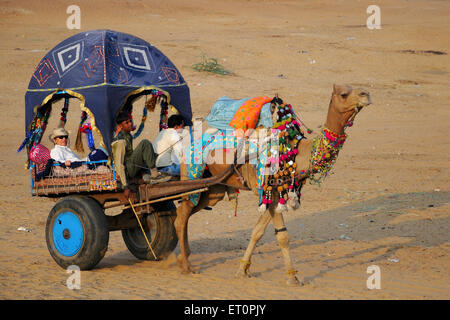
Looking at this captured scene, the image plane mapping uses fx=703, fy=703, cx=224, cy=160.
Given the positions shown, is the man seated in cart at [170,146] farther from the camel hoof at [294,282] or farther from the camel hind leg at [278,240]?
the camel hoof at [294,282]

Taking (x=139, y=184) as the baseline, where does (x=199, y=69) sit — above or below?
above

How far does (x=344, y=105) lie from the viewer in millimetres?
7918

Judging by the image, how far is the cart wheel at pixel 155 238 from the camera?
10.0m

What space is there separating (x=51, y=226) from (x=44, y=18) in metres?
30.6

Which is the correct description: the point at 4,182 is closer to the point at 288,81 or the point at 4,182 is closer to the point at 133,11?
the point at 288,81

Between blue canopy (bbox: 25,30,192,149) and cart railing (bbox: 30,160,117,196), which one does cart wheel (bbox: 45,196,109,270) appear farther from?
blue canopy (bbox: 25,30,192,149)

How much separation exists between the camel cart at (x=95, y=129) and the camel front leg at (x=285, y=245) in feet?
2.87

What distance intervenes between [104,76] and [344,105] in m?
3.13

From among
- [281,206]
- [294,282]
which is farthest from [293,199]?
[294,282]

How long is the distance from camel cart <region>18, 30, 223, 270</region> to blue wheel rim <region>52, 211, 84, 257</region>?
0.01m

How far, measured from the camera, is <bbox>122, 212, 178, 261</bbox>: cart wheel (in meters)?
10.0

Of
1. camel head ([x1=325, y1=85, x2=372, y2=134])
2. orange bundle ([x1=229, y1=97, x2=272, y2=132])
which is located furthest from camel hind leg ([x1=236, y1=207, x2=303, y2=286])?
camel head ([x1=325, y1=85, x2=372, y2=134])

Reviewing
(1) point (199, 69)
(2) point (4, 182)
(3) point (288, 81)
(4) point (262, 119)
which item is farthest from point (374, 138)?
(4) point (262, 119)
